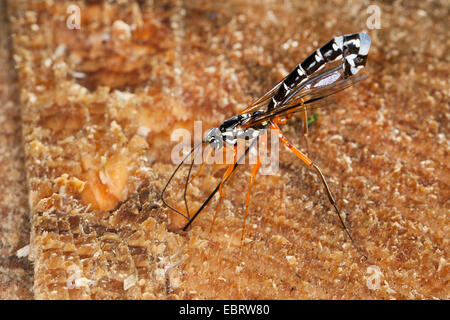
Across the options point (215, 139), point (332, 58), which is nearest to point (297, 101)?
point (332, 58)

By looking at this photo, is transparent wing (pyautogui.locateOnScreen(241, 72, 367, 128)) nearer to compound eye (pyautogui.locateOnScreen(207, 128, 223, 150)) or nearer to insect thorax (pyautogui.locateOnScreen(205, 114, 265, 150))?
insect thorax (pyautogui.locateOnScreen(205, 114, 265, 150))

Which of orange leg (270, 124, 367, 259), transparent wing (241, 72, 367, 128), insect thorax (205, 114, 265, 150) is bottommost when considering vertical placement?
orange leg (270, 124, 367, 259)

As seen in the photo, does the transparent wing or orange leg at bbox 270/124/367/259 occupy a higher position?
the transparent wing

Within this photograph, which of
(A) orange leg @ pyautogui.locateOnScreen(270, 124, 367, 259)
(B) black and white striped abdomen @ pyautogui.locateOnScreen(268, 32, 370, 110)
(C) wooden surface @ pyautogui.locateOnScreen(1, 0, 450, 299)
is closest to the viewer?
(C) wooden surface @ pyautogui.locateOnScreen(1, 0, 450, 299)

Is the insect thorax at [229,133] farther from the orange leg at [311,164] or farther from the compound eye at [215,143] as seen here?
the orange leg at [311,164]

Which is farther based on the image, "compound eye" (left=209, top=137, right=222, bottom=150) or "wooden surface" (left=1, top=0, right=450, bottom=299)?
"compound eye" (left=209, top=137, right=222, bottom=150)

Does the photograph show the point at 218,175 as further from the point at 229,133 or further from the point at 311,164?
the point at 311,164

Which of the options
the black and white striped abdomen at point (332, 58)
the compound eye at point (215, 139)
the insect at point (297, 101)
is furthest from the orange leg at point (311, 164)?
the compound eye at point (215, 139)

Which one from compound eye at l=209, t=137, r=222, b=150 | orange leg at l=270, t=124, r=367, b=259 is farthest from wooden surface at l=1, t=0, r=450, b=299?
compound eye at l=209, t=137, r=222, b=150
